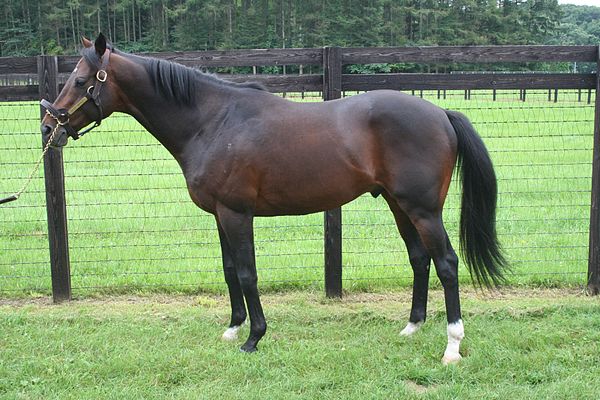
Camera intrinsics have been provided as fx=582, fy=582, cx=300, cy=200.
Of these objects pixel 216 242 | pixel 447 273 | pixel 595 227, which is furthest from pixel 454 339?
pixel 216 242

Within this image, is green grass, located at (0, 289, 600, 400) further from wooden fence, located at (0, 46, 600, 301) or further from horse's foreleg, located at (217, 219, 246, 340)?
wooden fence, located at (0, 46, 600, 301)

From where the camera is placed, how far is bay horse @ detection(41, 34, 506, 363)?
163 inches

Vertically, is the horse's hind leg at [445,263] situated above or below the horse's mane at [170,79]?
below

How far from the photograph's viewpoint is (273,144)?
4246 mm

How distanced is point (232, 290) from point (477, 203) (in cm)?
207

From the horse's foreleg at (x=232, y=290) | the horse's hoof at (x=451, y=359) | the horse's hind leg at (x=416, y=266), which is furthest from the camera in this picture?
the horse's hind leg at (x=416, y=266)

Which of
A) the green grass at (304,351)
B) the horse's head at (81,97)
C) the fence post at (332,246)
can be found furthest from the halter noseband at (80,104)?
the fence post at (332,246)

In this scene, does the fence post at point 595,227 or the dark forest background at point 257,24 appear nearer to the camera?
the fence post at point 595,227

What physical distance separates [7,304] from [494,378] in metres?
4.45

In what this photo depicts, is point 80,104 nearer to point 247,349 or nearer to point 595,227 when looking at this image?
point 247,349

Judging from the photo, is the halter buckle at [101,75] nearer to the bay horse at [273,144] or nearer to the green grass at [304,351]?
the bay horse at [273,144]

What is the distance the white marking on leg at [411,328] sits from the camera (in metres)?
4.67

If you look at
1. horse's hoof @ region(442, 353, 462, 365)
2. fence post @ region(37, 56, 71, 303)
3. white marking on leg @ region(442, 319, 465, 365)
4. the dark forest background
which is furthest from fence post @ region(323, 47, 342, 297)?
the dark forest background

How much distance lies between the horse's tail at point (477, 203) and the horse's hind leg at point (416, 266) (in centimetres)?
33
